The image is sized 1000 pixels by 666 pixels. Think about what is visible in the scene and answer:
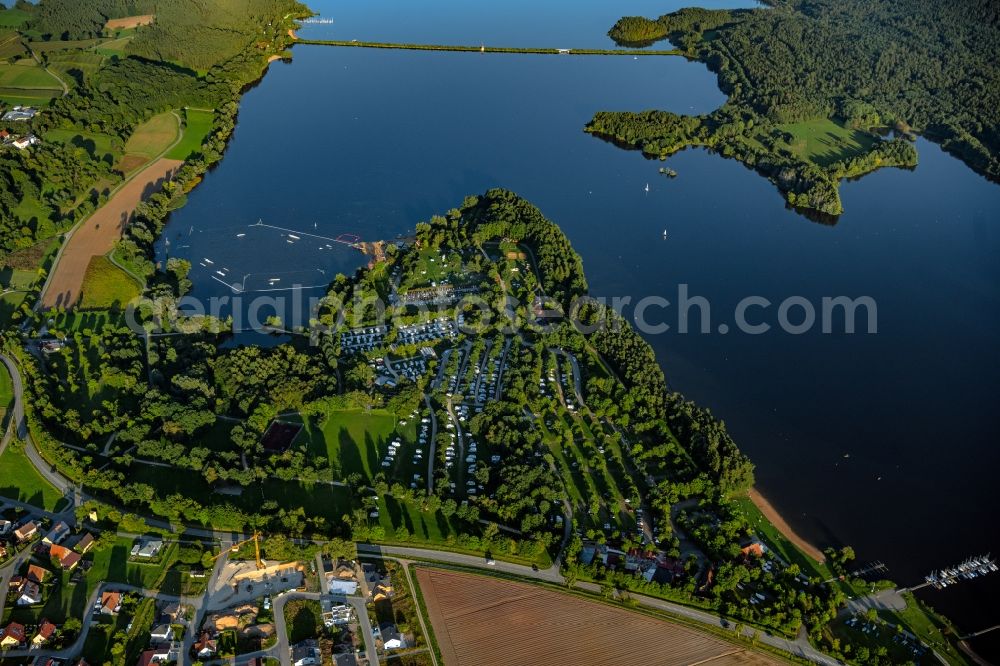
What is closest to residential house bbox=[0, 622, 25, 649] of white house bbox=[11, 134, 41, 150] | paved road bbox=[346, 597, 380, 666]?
paved road bbox=[346, 597, 380, 666]

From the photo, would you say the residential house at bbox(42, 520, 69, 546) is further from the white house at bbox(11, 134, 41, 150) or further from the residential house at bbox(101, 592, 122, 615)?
the white house at bbox(11, 134, 41, 150)

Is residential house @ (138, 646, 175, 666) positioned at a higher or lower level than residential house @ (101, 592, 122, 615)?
lower

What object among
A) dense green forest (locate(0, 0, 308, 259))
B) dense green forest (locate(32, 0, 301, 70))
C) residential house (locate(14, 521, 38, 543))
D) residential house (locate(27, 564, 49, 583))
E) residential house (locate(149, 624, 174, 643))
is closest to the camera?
residential house (locate(149, 624, 174, 643))

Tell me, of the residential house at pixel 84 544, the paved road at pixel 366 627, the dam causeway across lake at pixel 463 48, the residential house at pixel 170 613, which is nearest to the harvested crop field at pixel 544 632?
the paved road at pixel 366 627

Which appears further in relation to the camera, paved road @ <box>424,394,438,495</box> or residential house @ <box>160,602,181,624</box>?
paved road @ <box>424,394,438,495</box>

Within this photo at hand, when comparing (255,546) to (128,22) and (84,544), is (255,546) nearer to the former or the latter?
(84,544)

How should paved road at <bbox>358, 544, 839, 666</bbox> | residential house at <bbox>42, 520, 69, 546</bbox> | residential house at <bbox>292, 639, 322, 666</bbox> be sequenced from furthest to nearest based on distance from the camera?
residential house at <bbox>42, 520, 69, 546</bbox>, paved road at <bbox>358, 544, 839, 666</bbox>, residential house at <bbox>292, 639, 322, 666</bbox>
